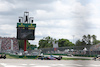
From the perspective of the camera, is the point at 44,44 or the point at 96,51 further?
the point at 44,44

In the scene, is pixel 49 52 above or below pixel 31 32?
below

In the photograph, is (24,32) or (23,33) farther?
(23,33)

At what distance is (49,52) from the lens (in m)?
109

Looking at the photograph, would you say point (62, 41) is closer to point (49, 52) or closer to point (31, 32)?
point (49, 52)

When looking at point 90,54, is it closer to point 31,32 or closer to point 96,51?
point 96,51

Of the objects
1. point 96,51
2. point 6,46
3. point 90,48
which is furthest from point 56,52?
point 6,46

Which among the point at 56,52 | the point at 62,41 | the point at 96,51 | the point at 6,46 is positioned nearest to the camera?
the point at 96,51

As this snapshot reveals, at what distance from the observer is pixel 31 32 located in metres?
69.9

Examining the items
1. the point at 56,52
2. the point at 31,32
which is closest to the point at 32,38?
the point at 31,32

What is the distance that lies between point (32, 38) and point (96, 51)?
21502mm

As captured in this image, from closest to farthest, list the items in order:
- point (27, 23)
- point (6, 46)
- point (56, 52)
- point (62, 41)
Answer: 1. point (27, 23)
2. point (56, 52)
3. point (6, 46)
4. point (62, 41)

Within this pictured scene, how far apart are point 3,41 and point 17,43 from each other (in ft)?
44.1

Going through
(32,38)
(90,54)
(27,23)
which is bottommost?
(90,54)

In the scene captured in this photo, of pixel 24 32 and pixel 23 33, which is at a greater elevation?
pixel 24 32
